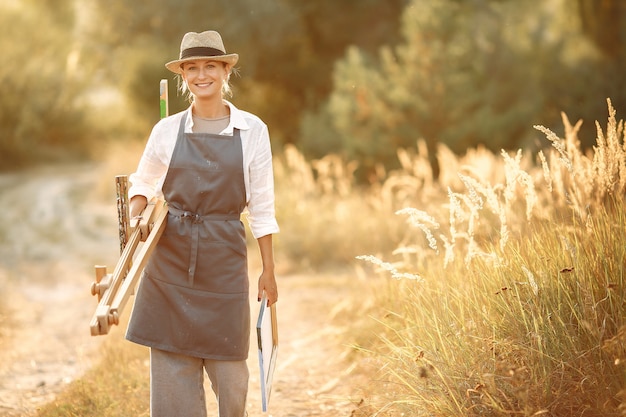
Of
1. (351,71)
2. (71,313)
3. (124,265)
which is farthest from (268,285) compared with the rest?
(351,71)

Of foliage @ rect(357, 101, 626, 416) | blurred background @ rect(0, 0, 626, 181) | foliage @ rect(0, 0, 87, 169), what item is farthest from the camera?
foliage @ rect(0, 0, 87, 169)

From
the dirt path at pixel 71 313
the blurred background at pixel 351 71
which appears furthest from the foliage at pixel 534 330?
the blurred background at pixel 351 71

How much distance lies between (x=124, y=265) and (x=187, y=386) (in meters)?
0.65

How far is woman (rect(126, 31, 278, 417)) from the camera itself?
316 cm

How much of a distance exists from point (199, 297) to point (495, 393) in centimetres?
121

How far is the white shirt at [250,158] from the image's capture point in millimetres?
3205

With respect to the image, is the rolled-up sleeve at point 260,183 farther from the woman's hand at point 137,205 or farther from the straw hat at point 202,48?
the woman's hand at point 137,205

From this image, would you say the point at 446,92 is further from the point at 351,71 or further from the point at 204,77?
the point at 204,77

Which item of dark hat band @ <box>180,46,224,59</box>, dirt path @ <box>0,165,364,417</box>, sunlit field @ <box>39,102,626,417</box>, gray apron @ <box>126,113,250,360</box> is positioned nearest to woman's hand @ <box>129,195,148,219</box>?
gray apron @ <box>126,113,250,360</box>

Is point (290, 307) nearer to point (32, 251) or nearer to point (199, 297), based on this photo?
point (199, 297)

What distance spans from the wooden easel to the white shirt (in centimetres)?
16

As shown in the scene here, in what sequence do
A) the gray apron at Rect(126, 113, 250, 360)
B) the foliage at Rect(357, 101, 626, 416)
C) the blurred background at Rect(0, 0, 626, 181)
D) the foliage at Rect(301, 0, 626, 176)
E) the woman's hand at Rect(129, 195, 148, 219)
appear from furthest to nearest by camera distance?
the blurred background at Rect(0, 0, 626, 181) < the foliage at Rect(301, 0, 626, 176) < the woman's hand at Rect(129, 195, 148, 219) < the gray apron at Rect(126, 113, 250, 360) < the foliage at Rect(357, 101, 626, 416)

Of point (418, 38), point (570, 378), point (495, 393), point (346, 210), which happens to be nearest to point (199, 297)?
point (495, 393)

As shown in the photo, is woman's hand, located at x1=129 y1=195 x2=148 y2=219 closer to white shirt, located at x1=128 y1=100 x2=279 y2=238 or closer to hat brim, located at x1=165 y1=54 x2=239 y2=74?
white shirt, located at x1=128 y1=100 x2=279 y2=238
